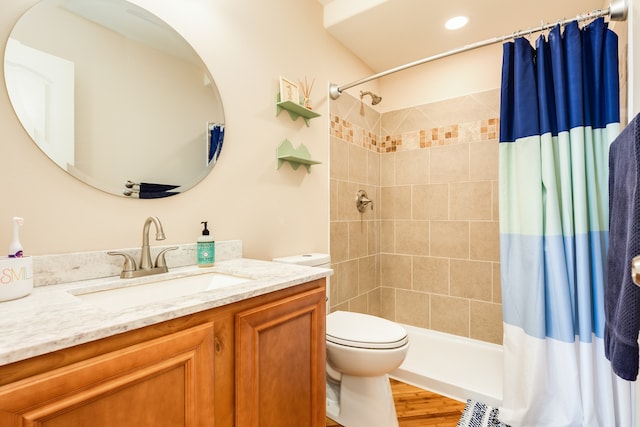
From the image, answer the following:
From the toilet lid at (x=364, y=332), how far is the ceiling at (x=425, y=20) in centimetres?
184

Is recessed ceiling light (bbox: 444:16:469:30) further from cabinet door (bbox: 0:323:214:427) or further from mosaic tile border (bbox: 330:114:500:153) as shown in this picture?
cabinet door (bbox: 0:323:214:427)

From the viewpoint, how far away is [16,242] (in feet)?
2.74

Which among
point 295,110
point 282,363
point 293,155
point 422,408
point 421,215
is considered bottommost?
point 422,408

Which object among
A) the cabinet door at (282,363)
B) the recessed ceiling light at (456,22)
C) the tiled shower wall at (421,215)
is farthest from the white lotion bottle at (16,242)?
the recessed ceiling light at (456,22)

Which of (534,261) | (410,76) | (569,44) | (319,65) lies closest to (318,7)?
(319,65)

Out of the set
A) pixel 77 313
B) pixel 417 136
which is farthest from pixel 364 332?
pixel 417 136

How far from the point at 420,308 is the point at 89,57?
2.61 meters

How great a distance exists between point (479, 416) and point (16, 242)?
6.78 ft

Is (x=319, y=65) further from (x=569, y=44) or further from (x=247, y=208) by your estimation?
(x=569, y=44)

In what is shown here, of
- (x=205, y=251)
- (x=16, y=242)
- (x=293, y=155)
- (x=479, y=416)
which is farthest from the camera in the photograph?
(x=293, y=155)

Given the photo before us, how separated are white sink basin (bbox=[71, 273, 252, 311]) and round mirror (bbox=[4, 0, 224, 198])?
354 mm

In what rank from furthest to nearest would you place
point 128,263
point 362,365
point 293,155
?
point 293,155 < point 362,365 < point 128,263

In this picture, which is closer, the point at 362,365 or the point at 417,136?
the point at 362,365

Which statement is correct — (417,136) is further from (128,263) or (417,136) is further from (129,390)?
(129,390)
